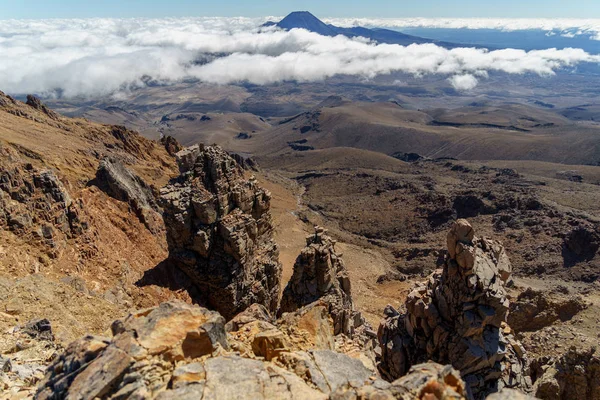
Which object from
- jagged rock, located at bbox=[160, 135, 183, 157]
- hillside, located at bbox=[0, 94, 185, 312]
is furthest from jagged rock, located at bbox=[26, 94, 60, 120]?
hillside, located at bbox=[0, 94, 185, 312]

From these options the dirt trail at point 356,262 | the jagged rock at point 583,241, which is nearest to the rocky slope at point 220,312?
the dirt trail at point 356,262

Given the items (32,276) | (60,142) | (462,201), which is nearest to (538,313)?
(32,276)

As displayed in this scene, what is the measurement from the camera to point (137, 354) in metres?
9.41

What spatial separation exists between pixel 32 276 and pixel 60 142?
49353mm

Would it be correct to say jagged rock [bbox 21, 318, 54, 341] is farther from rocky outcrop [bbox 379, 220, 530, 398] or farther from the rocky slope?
rocky outcrop [bbox 379, 220, 530, 398]

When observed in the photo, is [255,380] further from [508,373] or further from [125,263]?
[125,263]

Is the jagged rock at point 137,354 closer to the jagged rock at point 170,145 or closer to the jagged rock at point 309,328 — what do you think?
the jagged rock at point 309,328

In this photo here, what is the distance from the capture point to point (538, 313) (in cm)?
3073

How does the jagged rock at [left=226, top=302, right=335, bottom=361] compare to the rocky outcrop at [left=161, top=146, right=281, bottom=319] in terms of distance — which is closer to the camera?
the jagged rock at [left=226, top=302, right=335, bottom=361]

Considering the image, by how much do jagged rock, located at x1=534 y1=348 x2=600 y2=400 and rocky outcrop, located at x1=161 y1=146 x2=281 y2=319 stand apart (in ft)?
55.1

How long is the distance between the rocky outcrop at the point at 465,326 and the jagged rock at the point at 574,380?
1.88m

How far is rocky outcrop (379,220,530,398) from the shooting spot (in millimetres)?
18469

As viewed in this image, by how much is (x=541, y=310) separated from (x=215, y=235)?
25.0m

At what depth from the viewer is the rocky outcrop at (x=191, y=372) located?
8766 mm
